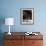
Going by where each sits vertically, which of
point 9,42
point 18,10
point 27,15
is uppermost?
point 18,10

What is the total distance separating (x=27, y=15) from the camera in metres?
4.48

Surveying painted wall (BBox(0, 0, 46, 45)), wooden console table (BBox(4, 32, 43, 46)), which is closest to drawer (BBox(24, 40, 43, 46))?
wooden console table (BBox(4, 32, 43, 46))

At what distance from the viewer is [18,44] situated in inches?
154

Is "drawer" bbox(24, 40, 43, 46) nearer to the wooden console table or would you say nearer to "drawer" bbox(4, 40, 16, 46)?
the wooden console table

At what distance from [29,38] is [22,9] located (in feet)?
3.63

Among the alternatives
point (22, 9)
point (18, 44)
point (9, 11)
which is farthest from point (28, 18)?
point (18, 44)

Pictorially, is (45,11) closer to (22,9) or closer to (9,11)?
(22,9)

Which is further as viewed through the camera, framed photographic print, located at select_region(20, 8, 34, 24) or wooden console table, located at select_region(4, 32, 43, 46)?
framed photographic print, located at select_region(20, 8, 34, 24)

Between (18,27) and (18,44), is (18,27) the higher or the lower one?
the higher one

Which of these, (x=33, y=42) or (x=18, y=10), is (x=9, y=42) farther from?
(x=18, y=10)

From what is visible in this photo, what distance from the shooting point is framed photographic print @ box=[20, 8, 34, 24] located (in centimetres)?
447

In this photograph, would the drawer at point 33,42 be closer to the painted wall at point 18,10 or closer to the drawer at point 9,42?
the drawer at point 9,42

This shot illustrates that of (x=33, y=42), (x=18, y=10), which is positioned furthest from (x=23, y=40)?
(x=18, y=10)

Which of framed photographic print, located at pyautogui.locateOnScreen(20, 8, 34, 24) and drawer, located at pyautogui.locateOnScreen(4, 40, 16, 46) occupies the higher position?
framed photographic print, located at pyautogui.locateOnScreen(20, 8, 34, 24)
